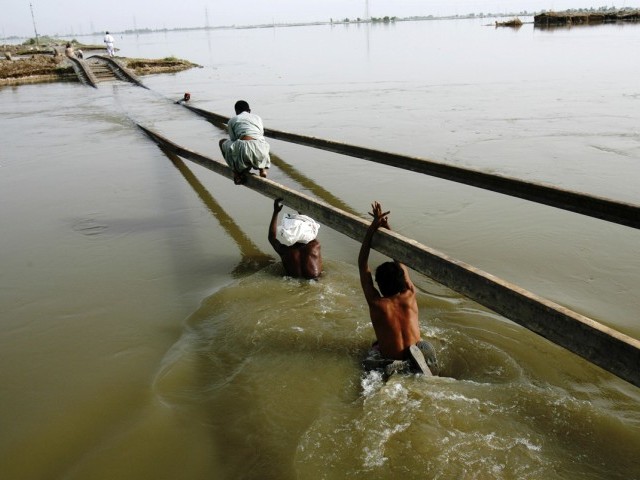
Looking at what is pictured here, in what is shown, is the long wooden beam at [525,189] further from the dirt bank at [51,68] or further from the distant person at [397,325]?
the dirt bank at [51,68]

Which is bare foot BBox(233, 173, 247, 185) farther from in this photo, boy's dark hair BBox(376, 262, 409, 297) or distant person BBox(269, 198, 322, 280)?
boy's dark hair BBox(376, 262, 409, 297)

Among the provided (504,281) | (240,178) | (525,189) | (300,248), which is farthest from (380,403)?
(240,178)

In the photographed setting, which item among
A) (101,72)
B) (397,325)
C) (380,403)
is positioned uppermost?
(101,72)

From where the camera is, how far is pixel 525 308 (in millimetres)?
2203

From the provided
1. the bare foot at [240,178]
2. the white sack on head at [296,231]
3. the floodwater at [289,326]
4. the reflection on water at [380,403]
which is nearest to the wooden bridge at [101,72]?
the floodwater at [289,326]

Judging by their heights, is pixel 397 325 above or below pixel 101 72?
below

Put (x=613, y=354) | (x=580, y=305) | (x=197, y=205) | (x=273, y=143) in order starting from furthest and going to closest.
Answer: (x=273, y=143), (x=197, y=205), (x=580, y=305), (x=613, y=354)

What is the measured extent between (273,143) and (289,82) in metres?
10.7

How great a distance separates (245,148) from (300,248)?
1734mm

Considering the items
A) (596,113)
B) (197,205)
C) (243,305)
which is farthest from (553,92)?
(243,305)

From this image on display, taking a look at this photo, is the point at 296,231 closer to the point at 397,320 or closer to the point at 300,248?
the point at 300,248

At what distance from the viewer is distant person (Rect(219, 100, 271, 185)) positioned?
5543mm

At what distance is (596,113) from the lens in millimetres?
10656

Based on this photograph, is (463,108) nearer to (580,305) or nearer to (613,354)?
(580,305)
